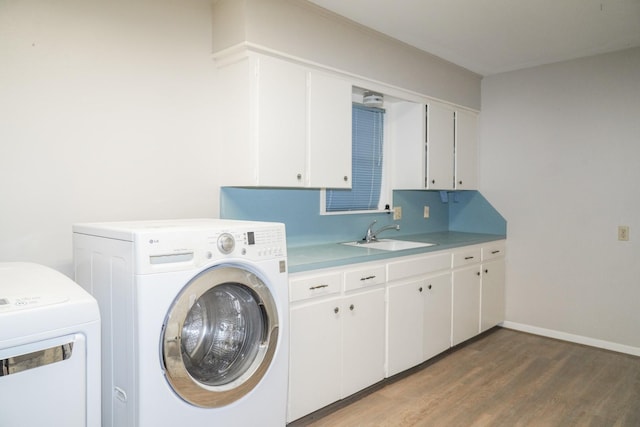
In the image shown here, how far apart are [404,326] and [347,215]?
0.93 metres

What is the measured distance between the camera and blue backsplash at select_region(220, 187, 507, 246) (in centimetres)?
266

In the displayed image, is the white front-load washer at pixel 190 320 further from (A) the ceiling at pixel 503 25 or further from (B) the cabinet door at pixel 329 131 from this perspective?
(A) the ceiling at pixel 503 25

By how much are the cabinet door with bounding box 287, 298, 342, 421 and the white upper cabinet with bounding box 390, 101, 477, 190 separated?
159cm

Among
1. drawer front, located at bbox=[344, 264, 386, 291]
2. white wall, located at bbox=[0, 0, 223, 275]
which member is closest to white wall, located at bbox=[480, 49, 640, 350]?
drawer front, located at bbox=[344, 264, 386, 291]

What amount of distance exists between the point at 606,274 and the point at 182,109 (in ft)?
11.1

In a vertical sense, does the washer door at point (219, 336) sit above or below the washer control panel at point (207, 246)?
below

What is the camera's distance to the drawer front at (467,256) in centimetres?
333

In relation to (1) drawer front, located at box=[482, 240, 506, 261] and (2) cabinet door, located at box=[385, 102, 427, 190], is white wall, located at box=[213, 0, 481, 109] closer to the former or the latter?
(2) cabinet door, located at box=[385, 102, 427, 190]

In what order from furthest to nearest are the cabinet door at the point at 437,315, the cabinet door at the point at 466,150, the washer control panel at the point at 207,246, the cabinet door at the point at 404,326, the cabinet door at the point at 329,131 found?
the cabinet door at the point at 466,150 < the cabinet door at the point at 437,315 < the cabinet door at the point at 404,326 < the cabinet door at the point at 329,131 < the washer control panel at the point at 207,246

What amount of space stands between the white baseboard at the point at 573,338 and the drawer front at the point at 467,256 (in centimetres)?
88

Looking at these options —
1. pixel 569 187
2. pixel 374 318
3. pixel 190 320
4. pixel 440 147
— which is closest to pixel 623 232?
pixel 569 187

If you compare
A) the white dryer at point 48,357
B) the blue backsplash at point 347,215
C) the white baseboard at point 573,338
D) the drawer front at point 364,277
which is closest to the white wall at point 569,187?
the white baseboard at point 573,338

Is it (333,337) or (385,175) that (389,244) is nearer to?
(385,175)

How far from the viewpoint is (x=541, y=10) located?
2.61 m
